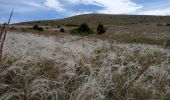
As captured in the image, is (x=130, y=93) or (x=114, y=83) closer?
(x=130, y=93)

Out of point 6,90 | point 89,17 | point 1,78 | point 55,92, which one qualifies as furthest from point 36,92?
point 89,17

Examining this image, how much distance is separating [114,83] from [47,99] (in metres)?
1.02

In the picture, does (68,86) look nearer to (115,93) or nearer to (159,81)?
(115,93)

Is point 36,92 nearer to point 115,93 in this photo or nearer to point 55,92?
point 55,92

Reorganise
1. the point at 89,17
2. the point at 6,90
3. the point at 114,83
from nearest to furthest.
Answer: the point at 6,90 < the point at 114,83 < the point at 89,17

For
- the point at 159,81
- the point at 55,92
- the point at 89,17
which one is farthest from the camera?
the point at 89,17

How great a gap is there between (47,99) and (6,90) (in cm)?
50

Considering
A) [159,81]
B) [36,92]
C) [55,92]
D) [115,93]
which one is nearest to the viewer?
[36,92]

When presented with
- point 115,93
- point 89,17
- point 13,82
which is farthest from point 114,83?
point 89,17

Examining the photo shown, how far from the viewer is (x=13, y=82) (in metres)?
3.62

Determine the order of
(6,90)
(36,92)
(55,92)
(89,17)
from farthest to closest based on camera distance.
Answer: (89,17), (6,90), (55,92), (36,92)

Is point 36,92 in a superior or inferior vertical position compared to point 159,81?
superior

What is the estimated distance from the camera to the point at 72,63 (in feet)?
14.8

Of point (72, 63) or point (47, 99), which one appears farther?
point (72, 63)
